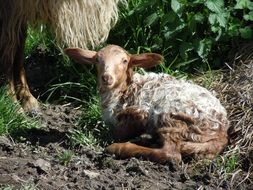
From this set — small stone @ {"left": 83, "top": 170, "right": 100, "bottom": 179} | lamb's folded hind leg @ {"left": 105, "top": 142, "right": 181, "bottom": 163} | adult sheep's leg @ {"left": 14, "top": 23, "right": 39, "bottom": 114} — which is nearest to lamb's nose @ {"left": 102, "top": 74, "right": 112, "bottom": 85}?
lamb's folded hind leg @ {"left": 105, "top": 142, "right": 181, "bottom": 163}

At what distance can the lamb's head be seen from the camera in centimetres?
504

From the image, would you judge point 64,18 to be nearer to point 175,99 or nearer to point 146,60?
point 146,60

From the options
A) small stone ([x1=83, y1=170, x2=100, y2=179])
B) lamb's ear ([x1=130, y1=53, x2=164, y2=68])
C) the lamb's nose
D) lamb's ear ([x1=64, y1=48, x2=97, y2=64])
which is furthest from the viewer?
lamb's ear ([x1=64, y1=48, x2=97, y2=64])

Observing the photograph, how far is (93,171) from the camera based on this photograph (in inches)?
187

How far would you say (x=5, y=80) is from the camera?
6.01 metres

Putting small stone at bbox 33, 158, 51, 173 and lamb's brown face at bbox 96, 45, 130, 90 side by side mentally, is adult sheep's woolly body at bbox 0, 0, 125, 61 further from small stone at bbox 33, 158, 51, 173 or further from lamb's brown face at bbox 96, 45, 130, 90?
small stone at bbox 33, 158, 51, 173

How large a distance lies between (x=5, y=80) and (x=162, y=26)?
139 cm

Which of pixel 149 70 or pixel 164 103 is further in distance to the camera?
pixel 149 70

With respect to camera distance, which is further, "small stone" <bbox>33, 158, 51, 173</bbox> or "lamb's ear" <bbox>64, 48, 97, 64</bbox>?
"lamb's ear" <bbox>64, 48, 97, 64</bbox>

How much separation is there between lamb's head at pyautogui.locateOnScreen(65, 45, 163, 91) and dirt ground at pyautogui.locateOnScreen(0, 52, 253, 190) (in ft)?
1.65

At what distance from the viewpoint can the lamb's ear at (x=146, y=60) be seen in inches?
204

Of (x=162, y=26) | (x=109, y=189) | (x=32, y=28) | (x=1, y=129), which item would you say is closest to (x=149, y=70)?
(x=162, y=26)

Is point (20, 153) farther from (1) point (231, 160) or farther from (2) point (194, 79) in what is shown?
(2) point (194, 79)

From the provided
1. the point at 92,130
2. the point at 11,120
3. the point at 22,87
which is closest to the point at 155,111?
the point at 92,130
